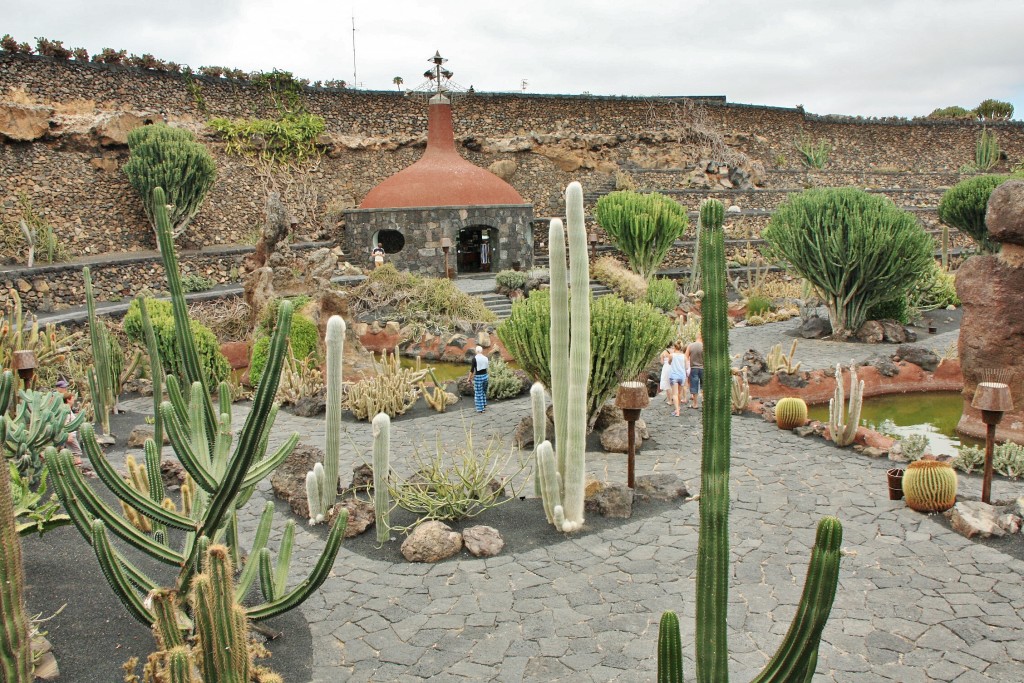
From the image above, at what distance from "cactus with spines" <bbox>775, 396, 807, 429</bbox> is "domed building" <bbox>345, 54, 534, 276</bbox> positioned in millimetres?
13038

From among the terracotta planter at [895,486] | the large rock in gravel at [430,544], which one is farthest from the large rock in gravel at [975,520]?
the large rock in gravel at [430,544]

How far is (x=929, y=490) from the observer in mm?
6387

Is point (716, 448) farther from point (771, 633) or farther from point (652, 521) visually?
point (652, 521)

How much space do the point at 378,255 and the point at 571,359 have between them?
14742mm

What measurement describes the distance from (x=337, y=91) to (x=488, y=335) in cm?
1488

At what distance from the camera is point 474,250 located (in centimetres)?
2417

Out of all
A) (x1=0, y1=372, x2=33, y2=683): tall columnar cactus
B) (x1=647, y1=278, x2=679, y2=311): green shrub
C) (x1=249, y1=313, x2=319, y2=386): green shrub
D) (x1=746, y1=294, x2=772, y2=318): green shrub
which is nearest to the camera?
(x1=0, y1=372, x2=33, y2=683): tall columnar cactus

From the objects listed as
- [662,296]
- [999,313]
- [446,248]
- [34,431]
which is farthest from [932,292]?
[34,431]

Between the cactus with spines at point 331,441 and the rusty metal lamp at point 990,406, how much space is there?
5.11 m

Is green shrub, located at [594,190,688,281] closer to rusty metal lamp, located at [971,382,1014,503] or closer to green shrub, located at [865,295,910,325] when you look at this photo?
green shrub, located at [865,295,910,325]

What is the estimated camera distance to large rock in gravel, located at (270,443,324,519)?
6.98 m

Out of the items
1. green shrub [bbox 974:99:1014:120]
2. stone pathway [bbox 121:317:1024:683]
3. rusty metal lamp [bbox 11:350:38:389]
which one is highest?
green shrub [bbox 974:99:1014:120]

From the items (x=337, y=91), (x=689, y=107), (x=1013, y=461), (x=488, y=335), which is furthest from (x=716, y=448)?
(x=689, y=107)

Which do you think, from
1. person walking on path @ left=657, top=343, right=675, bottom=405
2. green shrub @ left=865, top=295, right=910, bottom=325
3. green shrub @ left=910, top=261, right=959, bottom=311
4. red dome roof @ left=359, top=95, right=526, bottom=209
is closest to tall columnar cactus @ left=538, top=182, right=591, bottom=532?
person walking on path @ left=657, top=343, right=675, bottom=405
